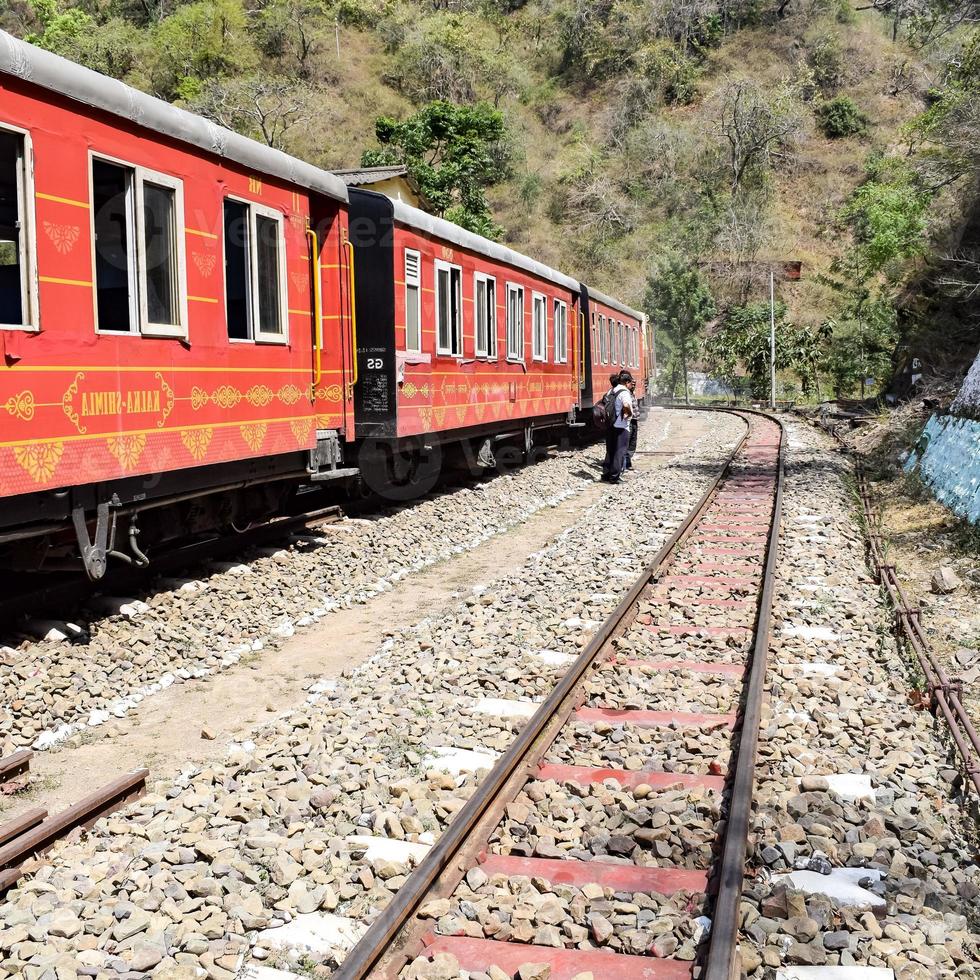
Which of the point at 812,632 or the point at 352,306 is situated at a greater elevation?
the point at 352,306

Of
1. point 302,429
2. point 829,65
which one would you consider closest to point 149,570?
point 302,429

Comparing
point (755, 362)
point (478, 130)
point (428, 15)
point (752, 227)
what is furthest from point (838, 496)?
point (428, 15)

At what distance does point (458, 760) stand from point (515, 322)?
12246mm

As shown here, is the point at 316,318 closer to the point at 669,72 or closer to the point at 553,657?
the point at 553,657

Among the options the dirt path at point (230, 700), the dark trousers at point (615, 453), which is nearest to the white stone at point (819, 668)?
the dirt path at point (230, 700)

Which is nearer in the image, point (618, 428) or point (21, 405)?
point (21, 405)

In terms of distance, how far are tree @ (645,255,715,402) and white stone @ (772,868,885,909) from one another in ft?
174

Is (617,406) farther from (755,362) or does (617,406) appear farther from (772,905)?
(755,362)

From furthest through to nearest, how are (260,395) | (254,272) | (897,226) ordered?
(897,226), (260,395), (254,272)

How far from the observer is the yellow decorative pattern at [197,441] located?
765cm

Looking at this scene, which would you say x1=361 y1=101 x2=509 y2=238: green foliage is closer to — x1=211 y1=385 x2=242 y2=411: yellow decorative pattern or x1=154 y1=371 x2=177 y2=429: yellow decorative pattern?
x1=211 y1=385 x2=242 y2=411: yellow decorative pattern

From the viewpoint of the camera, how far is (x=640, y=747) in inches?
205

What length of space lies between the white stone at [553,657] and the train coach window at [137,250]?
350 centimetres

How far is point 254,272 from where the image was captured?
8.56 meters
